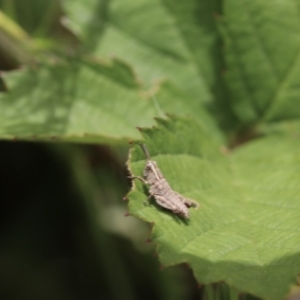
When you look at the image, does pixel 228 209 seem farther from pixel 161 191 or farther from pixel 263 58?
pixel 263 58

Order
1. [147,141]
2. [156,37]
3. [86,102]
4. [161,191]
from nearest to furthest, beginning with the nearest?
[161,191], [147,141], [86,102], [156,37]

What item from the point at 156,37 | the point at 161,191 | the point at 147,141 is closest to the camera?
the point at 161,191

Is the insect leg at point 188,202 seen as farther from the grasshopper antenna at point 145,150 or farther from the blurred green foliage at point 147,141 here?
the grasshopper antenna at point 145,150

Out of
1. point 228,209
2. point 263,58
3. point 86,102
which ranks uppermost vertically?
point 263,58

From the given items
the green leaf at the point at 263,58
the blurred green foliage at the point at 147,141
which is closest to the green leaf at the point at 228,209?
the blurred green foliage at the point at 147,141

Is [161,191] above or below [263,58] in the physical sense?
below

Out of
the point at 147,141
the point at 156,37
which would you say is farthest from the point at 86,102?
the point at 147,141

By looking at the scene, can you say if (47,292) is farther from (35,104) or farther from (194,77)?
(194,77)
